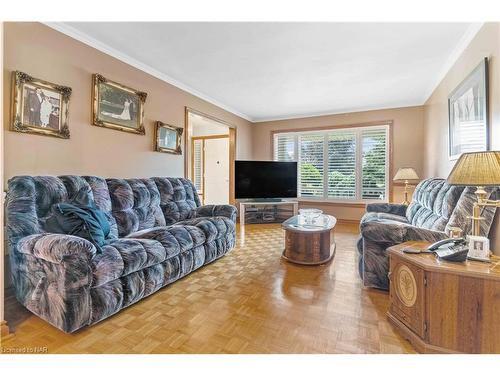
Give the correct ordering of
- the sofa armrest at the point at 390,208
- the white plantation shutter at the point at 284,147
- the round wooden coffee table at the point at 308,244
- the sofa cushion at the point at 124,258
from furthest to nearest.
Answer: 1. the white plantation shutter at the point at 284,147
2. the sofa armrest at the point at 390,208
3. the round wooden coffee table at the point at 308,244
4. the sofa cushion at the point at 124,258

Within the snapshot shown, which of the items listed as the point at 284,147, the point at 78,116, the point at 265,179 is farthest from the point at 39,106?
the point at 284,147

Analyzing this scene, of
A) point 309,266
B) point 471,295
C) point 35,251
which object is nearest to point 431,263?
point 471,295

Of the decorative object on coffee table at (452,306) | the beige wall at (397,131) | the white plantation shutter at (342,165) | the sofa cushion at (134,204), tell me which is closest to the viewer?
the decorative object on coffee table at (452,306)

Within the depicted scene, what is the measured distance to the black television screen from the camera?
495 centimetres

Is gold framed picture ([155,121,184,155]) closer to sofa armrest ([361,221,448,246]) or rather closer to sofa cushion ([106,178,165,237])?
sofa cushion ([106,178,165,237])

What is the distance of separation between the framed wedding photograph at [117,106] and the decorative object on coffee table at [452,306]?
10.0ft

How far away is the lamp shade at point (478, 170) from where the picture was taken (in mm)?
1324

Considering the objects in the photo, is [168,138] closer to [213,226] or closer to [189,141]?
[189,141]

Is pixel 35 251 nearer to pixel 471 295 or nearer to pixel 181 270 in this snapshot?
pixel 181 270

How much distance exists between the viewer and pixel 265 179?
507 centimetres

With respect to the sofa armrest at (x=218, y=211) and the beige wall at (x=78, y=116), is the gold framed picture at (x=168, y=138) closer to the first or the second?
the beige wall at (x=78, y=116)

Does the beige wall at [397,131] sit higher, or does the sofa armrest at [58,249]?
the beige wall at [397,131]

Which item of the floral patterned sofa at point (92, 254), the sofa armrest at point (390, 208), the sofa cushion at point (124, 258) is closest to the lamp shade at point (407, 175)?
the sofa armrest at point (390, 208)
